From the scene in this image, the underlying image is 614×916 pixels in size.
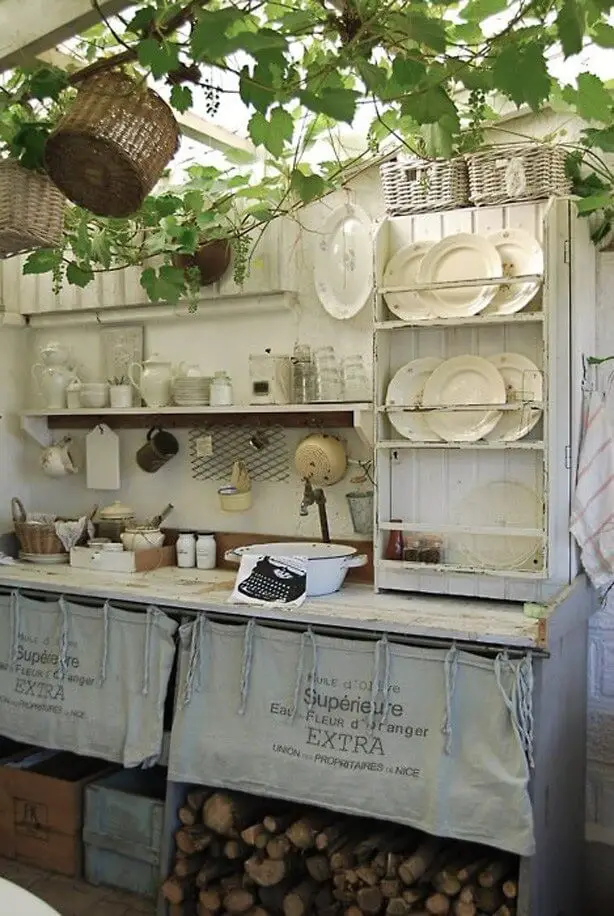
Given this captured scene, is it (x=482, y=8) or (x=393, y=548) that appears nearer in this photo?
(x=482, y=8)

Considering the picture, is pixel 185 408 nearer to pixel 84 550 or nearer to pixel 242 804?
pixel 84 550

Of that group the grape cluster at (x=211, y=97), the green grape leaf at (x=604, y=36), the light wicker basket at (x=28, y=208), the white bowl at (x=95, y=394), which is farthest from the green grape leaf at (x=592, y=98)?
the white bowl at (x=95, y=394)

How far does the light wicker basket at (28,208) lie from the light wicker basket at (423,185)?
119 cm

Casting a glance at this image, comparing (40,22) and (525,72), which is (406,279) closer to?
(40,22)

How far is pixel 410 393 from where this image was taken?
306 cm

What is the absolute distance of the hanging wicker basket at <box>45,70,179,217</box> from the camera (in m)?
1.89

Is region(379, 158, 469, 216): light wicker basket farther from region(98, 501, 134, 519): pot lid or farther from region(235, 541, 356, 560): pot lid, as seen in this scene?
region(98, 501, 134, 519): pot lid

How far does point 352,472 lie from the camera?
11.3 ft

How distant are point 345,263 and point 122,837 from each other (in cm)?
215

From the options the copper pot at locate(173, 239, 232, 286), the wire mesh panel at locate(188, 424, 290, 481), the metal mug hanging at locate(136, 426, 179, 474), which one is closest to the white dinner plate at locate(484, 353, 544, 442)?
the wire mesh panel at locate(188, 424, 290, 481)

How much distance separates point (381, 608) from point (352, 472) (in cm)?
72

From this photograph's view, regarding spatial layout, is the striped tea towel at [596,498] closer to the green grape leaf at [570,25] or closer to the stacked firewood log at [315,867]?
the stacked firewood log at [315,867]

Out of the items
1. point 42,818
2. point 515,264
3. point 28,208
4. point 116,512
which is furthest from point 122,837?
point 515,264

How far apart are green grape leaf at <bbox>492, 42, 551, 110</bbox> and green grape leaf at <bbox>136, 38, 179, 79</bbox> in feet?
2.07
